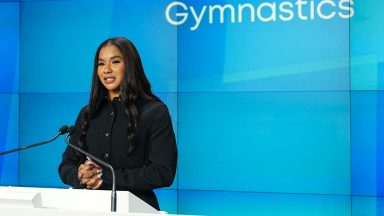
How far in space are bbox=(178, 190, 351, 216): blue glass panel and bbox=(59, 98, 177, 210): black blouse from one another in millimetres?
2160

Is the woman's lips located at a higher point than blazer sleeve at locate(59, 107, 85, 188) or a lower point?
higher

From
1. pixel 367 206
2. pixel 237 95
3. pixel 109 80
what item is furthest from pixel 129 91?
pixel 367 206

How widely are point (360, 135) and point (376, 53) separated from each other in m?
0.57

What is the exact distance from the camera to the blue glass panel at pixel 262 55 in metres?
4.58

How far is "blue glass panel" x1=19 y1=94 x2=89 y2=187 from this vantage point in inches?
202

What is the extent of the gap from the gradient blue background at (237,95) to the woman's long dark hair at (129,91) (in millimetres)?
2018

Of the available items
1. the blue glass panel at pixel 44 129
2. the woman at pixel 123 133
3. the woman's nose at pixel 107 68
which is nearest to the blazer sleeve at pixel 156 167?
the woman at pixel 123 133

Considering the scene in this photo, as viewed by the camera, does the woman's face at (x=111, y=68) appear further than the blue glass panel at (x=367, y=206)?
No

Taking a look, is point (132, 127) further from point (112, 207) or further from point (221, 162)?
point (221, 162)

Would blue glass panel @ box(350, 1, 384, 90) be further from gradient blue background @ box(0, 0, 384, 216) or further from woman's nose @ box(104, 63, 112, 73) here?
woman's nose @ box(104, 63, 112, 73)

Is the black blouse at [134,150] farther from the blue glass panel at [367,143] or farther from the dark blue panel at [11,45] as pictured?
the dark blue panel at [11,45]

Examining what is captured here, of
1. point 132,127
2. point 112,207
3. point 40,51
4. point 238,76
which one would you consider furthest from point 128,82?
point 40,51

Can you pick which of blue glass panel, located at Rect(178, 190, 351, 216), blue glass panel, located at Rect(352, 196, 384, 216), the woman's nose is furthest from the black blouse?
blue glass panel, located at Rect(352, 196, 384, 216)

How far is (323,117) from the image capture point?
4.62 meters
